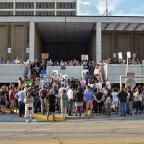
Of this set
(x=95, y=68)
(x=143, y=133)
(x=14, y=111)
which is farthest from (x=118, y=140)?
(x=95, y=68)

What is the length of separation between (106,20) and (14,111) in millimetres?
24959

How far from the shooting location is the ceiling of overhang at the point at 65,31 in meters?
57.2

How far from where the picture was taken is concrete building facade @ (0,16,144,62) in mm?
54500

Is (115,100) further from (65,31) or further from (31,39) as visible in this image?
(65,31)

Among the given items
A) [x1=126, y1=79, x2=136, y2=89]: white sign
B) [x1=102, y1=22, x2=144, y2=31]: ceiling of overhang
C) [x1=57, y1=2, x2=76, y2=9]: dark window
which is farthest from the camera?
[x1=57, y1=2, x2=76, y2=9]: dark window

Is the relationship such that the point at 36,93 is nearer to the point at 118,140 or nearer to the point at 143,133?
the point at 143,133

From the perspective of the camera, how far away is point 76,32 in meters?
63.9

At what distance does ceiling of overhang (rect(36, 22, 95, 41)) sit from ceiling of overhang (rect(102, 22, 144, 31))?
5.91ft

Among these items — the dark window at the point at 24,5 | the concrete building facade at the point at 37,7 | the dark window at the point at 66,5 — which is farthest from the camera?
the dark window at the point at 24,5

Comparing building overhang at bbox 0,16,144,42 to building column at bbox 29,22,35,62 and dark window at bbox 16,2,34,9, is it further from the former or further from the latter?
dark window at bbox 16,2,34,9

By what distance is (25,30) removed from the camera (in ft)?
184

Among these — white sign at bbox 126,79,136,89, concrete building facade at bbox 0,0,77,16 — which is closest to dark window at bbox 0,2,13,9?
concrete building facade at bbox 0,0,77,16

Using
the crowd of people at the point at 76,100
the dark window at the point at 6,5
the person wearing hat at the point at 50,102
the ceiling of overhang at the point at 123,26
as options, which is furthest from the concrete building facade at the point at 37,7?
the person wearing hat at the point at 50,102

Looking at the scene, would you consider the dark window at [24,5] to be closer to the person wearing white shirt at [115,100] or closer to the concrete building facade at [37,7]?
the concrete building facade at [37,7]
